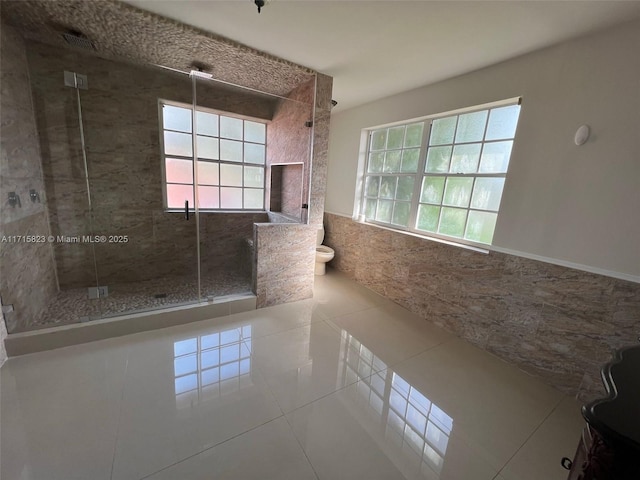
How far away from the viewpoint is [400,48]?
6.65 feet

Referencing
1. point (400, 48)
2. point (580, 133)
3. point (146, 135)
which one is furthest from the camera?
point (146, 135)

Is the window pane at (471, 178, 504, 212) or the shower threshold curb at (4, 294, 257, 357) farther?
the window pane at (471, 178, 504, 212)

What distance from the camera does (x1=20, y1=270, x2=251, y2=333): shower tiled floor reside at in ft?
7.25

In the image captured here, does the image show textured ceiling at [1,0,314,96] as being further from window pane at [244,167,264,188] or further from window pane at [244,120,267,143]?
window pane at [244,167,264,188]

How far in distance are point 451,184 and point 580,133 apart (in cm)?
99

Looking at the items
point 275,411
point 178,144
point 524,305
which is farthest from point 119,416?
point 524,305

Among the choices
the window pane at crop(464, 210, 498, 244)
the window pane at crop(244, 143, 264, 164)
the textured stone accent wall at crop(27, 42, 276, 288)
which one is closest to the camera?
the window pane at crop(464, 210, 498, 244)

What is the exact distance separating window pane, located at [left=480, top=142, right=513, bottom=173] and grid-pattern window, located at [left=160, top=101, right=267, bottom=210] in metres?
2.74

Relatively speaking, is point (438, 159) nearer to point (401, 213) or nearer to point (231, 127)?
point (401, 213)

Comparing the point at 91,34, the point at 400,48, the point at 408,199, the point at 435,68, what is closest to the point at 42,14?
the point at 91,34

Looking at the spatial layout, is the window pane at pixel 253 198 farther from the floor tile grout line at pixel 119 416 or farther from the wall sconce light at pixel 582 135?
the wall sconce light at pixel 582 135

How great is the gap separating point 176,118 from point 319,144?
179 centimetres

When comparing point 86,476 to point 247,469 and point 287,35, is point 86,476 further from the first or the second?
point 287,35

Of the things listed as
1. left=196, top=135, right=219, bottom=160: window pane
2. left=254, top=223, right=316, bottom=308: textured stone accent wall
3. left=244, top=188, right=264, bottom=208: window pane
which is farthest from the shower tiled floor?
left=196, top=135, right=219, bottom=160: window pane
